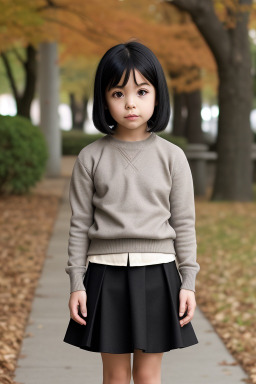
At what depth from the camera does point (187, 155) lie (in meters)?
16.3

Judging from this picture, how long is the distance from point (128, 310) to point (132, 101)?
79 cm

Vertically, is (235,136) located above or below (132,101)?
below

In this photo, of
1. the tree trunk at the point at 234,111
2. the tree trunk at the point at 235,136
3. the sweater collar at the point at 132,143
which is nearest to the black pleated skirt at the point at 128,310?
the sweater collar at the point at 132,143

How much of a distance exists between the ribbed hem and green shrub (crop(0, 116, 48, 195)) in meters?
10.8

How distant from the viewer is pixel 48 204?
532 inches

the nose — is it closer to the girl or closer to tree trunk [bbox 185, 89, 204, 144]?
the girl

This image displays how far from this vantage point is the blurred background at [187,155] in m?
A: 6.43

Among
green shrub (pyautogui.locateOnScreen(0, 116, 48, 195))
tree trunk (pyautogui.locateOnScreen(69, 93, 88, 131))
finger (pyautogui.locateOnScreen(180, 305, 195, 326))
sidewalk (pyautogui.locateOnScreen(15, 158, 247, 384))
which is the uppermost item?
finger (pyautogui.locateOnScreen(180, 305, 195, 326))

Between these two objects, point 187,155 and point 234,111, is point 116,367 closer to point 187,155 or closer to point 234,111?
point 234,111

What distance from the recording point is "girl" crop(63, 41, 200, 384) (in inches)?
111

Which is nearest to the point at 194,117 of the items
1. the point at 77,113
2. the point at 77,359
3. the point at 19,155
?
the point at 19,155

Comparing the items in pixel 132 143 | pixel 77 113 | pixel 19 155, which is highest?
pixel 132 143

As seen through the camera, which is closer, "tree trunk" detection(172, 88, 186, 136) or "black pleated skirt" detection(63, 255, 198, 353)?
"black pleated skirt" detection(63, 255, 198, 353)

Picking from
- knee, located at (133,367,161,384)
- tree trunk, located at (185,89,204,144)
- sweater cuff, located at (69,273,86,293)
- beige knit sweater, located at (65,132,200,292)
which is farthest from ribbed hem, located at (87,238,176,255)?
tree trunk, located at (185,89,204,144)
